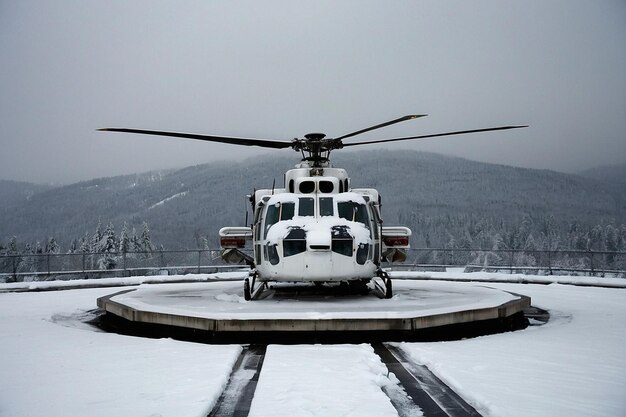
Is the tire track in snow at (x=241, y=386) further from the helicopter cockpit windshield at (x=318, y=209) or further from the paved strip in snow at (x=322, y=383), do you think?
the helicopter cockpit windshield at (x=318, y=209)

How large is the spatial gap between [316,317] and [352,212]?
11.7ft

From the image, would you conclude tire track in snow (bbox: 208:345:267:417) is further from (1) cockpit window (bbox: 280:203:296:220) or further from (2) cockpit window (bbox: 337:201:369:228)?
(2) cockpit window (bbox: 337:201:369:228)

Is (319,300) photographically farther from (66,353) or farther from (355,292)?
(66,353)

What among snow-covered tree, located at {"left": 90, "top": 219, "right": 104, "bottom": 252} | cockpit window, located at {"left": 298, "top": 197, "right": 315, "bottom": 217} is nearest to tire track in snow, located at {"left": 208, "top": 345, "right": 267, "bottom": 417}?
cockpit window, located at {"left": 298, "top": 197, "right": 315, "bottom": 217}

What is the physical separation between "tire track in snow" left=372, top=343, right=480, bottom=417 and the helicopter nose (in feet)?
10.4

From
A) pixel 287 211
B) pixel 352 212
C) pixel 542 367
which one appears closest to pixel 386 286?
pixel 352 212

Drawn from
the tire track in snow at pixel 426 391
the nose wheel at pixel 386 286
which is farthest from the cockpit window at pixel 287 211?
the tire track in snow at pixel 426 391

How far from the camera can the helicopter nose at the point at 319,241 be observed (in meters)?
10.9

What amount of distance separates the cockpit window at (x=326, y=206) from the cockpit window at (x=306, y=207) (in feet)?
0.63

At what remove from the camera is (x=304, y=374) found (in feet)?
22.6

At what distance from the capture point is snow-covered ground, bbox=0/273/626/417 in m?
5.59

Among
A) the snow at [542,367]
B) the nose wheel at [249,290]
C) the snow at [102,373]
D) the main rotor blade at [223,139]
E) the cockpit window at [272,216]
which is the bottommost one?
the snow at [542,367]

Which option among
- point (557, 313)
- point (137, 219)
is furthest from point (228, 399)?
point (137, 219)

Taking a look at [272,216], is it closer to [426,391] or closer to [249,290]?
[249,290]
